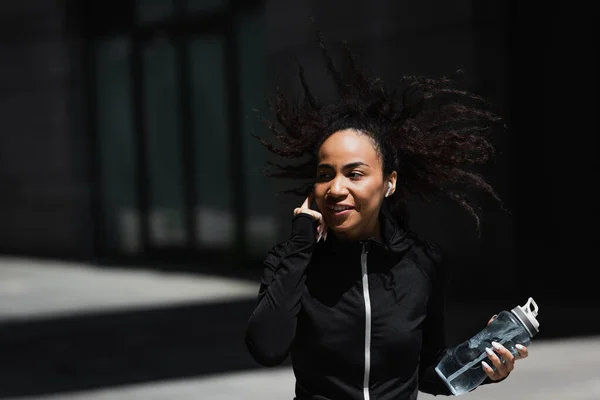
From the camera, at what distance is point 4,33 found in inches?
802

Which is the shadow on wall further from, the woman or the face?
the face

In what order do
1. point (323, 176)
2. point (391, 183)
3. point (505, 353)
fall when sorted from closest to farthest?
point (505, 353), point (323, 176), point (391, 183)

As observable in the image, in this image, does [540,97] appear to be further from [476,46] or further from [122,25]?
[122,25]

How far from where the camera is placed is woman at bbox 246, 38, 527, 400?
272 centimetres

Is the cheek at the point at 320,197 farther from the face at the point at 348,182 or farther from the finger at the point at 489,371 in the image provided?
the finger at the point at 489,371

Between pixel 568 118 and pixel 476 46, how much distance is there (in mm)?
1218

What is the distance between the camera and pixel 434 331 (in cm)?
294

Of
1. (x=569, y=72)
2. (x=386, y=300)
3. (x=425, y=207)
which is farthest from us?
(x=425, y=207)

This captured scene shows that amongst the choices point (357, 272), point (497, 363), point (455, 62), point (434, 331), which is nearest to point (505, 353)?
point (497, 363)

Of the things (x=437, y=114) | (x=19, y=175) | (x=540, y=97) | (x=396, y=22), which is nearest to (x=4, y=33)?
(x=19, y=175)

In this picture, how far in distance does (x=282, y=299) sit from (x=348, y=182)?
1.11 feet

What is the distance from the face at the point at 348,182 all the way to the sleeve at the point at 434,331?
0.28 m

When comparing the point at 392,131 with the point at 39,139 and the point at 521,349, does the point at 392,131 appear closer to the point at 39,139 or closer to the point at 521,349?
the point at 521,349

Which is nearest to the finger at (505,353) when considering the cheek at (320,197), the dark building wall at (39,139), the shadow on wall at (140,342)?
the cheek at (320,197)
